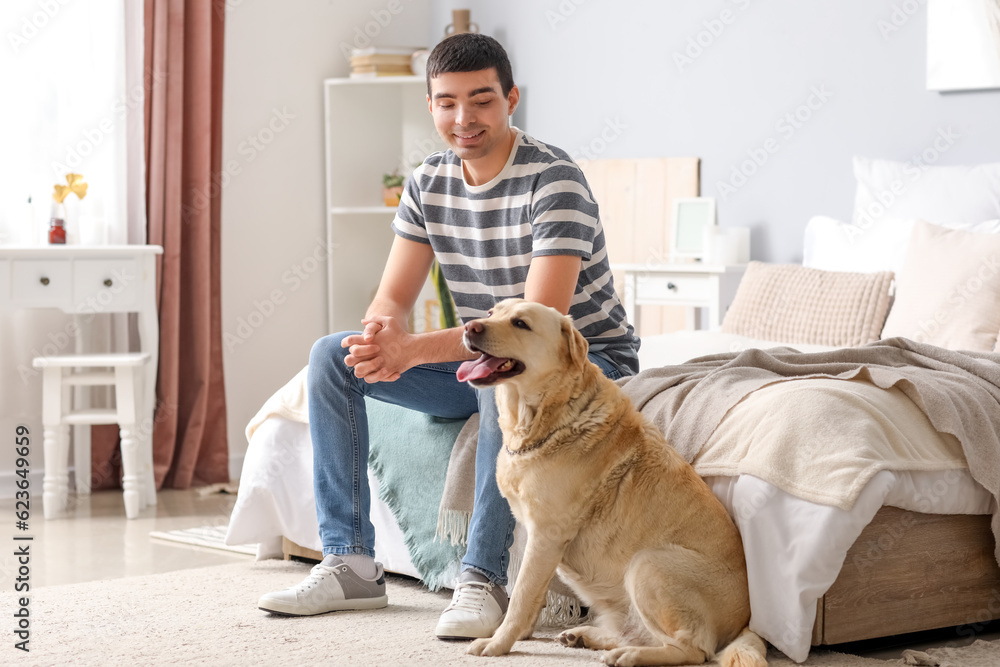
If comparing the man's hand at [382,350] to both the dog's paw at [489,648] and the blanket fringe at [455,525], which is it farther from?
the dog's paw at [489,648]

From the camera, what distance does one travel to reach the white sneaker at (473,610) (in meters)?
1.99

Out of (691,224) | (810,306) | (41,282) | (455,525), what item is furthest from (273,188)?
(455,525)

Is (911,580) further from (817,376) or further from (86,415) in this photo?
(86,415)

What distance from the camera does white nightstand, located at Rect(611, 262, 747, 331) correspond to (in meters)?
3.88

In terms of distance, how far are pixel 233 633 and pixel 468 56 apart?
1177 mm

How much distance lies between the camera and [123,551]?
122 inches

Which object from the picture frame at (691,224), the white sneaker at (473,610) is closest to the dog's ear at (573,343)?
the white sneaker at (473,610)

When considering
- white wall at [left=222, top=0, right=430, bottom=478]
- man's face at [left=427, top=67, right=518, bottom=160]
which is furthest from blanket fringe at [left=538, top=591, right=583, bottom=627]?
white wall at [left=222, top=0, right=430, bottom=478]

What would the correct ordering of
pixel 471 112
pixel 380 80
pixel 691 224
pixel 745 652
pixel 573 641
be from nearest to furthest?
pixel 745 652 < pixel 573 641 < pixel 471 112 < pixel 691 224 < pixel 380 80

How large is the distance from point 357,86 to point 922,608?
3503 mm

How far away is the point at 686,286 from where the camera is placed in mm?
3963

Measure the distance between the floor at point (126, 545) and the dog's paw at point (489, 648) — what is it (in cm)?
61

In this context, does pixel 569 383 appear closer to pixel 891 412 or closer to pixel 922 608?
pixel 891 412

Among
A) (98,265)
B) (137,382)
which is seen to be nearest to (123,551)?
(137,382)
